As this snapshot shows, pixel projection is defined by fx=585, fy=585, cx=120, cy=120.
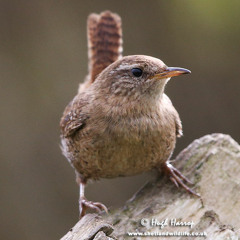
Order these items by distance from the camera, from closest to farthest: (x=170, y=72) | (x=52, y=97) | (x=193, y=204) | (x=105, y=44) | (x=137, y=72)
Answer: (x=193, y=204) < (x=170, y=72) < (x=137, y=72) < (x=105, y=44) < (x=52, y=97)

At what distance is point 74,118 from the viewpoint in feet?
13.2

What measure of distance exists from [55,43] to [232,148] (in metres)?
3.11

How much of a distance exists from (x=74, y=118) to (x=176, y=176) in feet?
2.86

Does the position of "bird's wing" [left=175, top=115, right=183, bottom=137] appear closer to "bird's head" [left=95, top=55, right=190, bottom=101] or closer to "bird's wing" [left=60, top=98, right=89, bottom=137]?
"bird's head" [left=95, top=55, right=190, bottom=101]

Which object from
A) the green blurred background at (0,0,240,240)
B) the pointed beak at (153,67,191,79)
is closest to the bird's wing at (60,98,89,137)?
the pointed beak at (153,67,191,79)

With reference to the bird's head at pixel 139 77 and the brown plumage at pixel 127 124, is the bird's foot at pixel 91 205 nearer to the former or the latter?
the brown plumage at pixel 127 124

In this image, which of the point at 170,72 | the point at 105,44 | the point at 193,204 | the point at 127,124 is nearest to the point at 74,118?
the point at 127,124

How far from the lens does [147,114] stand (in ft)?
12.2

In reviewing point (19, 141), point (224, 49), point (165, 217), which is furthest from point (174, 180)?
point (19, 141)

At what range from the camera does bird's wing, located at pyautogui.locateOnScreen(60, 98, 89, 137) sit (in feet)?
12.9

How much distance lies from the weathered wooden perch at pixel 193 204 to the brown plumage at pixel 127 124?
0.36 feet

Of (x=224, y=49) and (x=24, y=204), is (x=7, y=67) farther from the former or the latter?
(x=224, y=49)

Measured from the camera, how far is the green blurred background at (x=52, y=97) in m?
5.89

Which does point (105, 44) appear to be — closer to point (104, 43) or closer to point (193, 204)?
point (104, 43)
